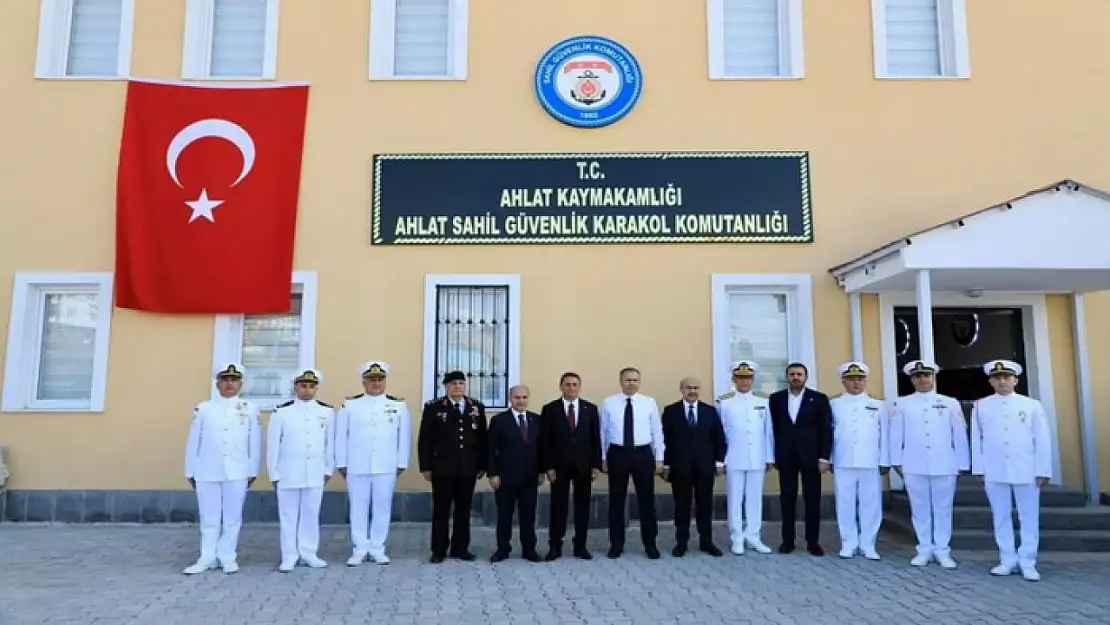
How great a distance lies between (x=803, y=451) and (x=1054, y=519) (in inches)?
100

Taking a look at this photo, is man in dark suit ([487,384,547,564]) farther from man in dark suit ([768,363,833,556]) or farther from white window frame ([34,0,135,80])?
white window frame ([34,0,135,80])

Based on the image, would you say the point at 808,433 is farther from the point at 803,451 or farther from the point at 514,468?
the point at 514,468

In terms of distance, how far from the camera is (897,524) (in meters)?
7.64

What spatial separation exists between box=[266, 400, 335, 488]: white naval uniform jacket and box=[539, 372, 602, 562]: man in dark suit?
184cm

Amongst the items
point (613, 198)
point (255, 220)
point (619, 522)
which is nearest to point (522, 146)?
point (613, 198)

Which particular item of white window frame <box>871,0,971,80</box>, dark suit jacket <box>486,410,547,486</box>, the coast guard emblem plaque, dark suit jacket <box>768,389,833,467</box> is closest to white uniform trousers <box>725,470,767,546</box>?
dark suit jacket <box>768,389,833,467</box>

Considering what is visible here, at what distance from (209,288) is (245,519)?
2403 millimetres

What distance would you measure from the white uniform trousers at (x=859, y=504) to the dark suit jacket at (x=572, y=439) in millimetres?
2110

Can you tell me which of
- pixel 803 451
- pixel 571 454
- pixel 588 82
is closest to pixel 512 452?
pixel 571 454

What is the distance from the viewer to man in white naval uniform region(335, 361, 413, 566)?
667 centimetres

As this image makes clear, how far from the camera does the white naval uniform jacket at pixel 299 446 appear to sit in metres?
6.58

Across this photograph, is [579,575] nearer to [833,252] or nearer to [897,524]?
[897,524]

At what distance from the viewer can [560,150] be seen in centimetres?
865

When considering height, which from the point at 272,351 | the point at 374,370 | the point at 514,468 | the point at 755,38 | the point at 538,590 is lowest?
the point at 538,590
